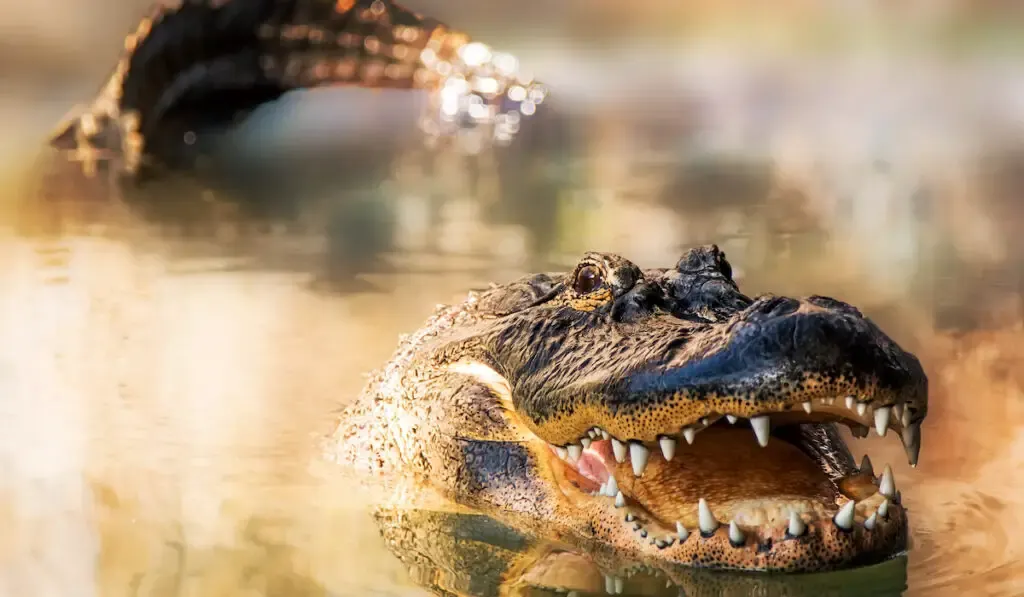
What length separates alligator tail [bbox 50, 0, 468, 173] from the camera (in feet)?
30.5

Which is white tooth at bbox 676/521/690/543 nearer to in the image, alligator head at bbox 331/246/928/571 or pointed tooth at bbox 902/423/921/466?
alligator head at bbox 331/246/928/571

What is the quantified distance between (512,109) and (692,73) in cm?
202

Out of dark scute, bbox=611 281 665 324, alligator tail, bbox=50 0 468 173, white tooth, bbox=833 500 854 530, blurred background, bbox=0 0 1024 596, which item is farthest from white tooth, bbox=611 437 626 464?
alligator tail, bbox=50 0 468 173

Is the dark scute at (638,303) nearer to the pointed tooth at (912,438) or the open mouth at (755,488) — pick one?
the open mouth at (755,488)

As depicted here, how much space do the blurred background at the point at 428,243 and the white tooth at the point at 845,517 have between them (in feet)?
0.92

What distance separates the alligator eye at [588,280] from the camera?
3160mm

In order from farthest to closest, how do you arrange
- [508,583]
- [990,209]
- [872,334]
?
[990,209] < [508,583] < [872,334]

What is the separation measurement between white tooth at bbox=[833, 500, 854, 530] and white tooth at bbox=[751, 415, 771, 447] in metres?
0.23

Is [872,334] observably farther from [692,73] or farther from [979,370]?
[692,73]

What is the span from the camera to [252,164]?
9.14 meters

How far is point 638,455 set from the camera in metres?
2.72

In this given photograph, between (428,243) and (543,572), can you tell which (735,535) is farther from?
(428,243)

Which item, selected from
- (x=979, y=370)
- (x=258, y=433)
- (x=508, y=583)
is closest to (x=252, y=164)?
(x=258, y=433)

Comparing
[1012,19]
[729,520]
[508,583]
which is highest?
[1012,19]
